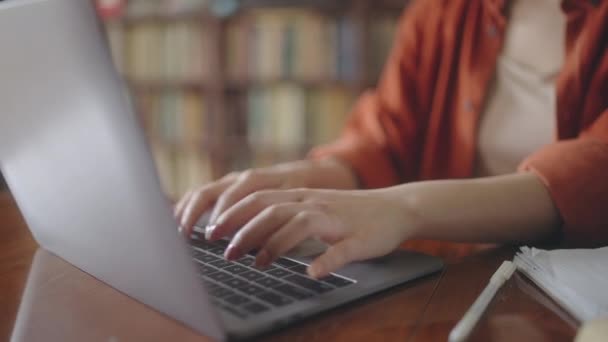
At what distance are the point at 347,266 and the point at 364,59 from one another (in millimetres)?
1554

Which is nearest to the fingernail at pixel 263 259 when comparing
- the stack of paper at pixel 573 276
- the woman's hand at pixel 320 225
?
the woman's hand at pixel 320 225

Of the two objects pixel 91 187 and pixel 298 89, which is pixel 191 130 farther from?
pixel 91 187

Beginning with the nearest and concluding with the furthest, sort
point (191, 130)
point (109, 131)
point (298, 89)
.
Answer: point (109, 131) < point (298, 89) < point (191, 130)

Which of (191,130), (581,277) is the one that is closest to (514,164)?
(581,277)

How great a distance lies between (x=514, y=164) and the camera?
93 cm

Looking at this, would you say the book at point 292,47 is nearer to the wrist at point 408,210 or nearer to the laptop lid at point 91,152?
the wrist at point 408,210

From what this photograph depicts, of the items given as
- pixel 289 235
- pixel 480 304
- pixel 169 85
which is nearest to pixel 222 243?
pixel 289 235

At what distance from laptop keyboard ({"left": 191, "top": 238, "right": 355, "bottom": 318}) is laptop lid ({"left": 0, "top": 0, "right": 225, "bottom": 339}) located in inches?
1.5

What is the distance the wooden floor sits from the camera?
42 cm

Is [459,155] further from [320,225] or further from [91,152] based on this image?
[91,152]

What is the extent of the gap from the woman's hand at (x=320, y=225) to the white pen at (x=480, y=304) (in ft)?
0.28

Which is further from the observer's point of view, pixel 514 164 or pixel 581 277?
pixel 514 164

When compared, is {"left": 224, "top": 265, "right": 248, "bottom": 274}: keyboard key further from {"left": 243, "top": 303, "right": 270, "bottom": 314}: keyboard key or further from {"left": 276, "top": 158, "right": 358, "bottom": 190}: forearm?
{"left": 276, "top": 158, "right": 358, "bottom": 190}: forearm

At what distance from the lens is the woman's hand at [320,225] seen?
44cm
